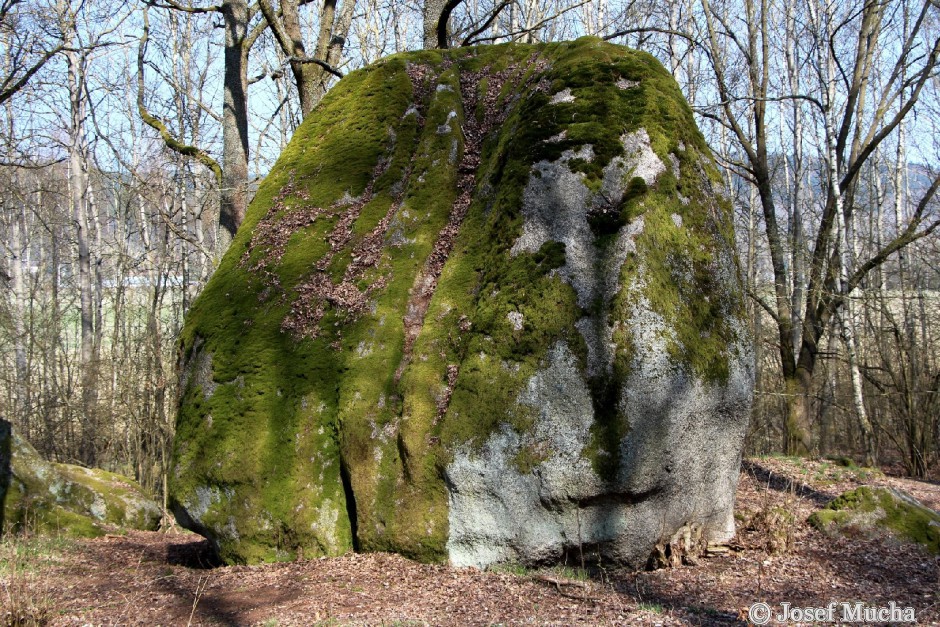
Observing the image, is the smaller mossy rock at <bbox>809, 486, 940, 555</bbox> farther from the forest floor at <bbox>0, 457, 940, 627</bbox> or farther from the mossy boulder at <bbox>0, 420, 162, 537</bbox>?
the mossy boulder at <bbox>0, 420, 162, 537</bbox>

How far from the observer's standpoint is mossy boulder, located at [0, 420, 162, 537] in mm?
7270

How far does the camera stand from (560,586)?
4.28 metres

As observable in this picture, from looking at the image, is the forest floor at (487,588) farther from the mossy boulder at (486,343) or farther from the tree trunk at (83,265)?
the tree trunk at (83,265)

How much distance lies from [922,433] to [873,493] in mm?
6373

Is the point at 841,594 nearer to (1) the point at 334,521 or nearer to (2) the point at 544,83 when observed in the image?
(1) the point at 334,521

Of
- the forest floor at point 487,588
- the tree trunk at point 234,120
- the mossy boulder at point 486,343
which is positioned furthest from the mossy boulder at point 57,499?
the tree trunk at point 234,120

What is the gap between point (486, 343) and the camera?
4.84 m

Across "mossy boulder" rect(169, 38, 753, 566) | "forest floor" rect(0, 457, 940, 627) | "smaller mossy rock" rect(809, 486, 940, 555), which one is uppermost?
"mossy boulder" rect(169, 38, 753, 566)

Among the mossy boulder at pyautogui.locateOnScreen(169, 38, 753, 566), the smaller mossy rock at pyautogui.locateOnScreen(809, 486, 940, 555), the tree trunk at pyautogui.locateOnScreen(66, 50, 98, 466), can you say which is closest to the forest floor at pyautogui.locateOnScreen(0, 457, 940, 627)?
the smaller mossy rock at pyautogui.locateOnScreen(809, 486, 940, 555)

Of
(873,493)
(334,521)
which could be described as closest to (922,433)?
(873,493)

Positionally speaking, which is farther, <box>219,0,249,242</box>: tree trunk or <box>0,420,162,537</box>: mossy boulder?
<box>219,0,249,242</box>: tree trunk

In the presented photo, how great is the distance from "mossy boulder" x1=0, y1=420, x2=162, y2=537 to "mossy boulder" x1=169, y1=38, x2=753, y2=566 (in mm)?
2997

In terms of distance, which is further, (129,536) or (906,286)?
(906,286)

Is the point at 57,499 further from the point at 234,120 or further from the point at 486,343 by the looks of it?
the point at 486,343
